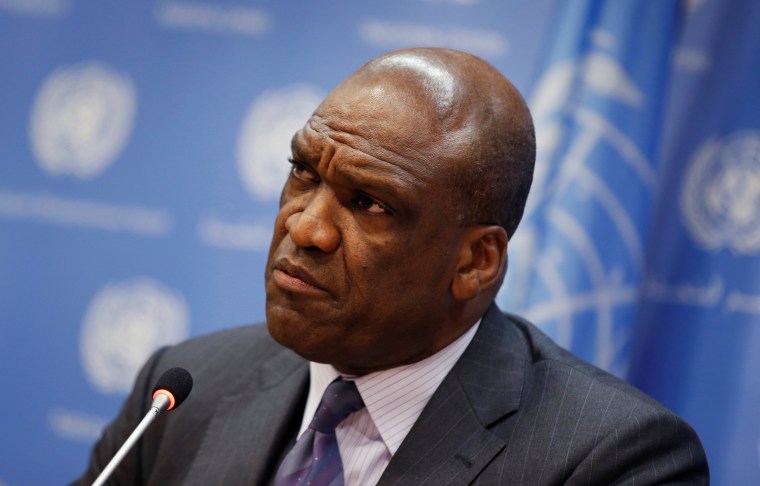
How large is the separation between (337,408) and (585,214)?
1.37 m

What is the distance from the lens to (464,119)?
2238mm

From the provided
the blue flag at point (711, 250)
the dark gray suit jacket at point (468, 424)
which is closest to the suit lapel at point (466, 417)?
the dark gray suit jacket at point (468, 424)

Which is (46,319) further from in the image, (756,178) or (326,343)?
(756,178)

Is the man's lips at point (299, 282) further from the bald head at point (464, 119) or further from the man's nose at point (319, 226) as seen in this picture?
the bald head at point (464, 119)

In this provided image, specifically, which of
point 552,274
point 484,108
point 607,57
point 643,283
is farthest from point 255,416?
point 607,57

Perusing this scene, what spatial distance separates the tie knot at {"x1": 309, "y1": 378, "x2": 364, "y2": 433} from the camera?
237 centimetres

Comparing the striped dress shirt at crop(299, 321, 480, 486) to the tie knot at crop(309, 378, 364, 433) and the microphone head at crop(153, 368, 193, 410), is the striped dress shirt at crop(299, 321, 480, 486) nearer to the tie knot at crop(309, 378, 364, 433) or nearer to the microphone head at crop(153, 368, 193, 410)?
the tie knot at crop(309, 378, 364, 433)

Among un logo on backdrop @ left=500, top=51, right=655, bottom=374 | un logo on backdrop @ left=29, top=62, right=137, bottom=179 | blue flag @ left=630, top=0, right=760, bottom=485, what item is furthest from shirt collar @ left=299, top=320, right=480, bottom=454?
un logo on backdrop @ left=29, top=62, right=137, bottom=179

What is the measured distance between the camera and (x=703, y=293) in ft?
10.4

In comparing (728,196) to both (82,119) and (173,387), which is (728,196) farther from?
(82,119)

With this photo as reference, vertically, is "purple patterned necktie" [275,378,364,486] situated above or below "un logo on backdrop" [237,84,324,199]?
below

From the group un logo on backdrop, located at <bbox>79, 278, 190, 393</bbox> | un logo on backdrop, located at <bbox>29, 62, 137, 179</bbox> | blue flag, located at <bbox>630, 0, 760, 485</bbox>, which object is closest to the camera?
blue flag, located at <bbox>630, 0, 760, 485</bbox>

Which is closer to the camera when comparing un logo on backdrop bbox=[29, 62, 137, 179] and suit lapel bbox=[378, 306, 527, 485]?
suit lapel bbox=[378, 306, 527, 485]

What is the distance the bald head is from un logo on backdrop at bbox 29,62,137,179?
2.31 meters
